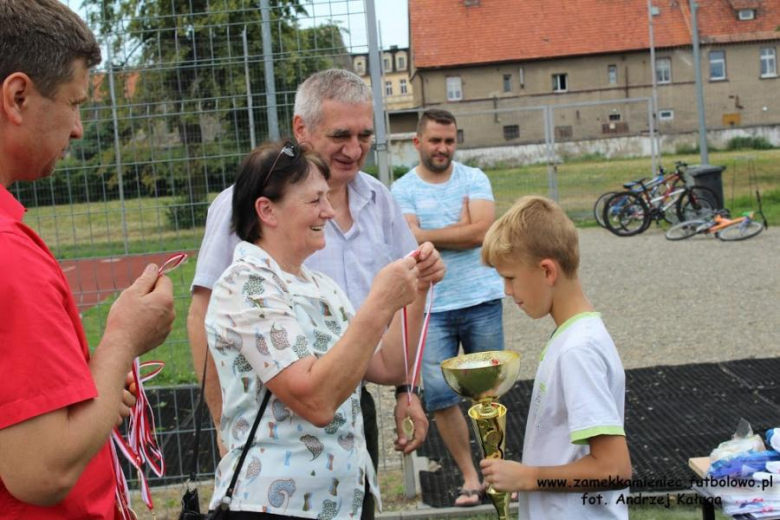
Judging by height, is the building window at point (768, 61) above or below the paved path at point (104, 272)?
above

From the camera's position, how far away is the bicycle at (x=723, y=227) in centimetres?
1430

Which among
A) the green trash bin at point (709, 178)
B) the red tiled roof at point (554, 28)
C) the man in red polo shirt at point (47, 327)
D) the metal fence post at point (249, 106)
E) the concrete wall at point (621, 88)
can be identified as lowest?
the green trash bin at point (709, 178)

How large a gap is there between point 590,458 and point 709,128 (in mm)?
45853

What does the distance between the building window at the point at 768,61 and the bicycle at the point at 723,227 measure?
3939 centimetres

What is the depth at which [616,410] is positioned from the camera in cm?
223

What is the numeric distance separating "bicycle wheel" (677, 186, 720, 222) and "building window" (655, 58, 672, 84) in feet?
117

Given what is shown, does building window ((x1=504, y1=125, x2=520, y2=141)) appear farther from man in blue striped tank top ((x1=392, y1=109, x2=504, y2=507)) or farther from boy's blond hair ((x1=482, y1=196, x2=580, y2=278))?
boy's blond hair ((x1=482, y1=196, x2=580, y2=278))

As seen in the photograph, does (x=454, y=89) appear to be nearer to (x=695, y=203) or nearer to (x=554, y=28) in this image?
(x=554, y=28)

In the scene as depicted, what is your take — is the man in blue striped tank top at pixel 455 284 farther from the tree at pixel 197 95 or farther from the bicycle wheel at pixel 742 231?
the bicycle wheel at pixel 742 231

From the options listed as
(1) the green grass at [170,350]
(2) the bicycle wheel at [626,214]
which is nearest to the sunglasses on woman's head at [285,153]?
(1) the green grass at [170,350]

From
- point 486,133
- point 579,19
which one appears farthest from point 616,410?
point 579,19

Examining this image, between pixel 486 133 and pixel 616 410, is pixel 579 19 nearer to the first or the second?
pixel 486 133

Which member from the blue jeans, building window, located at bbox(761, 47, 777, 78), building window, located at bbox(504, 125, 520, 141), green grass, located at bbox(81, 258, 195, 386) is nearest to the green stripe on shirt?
the blue jeans

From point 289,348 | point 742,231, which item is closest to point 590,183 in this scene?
point 742,231
